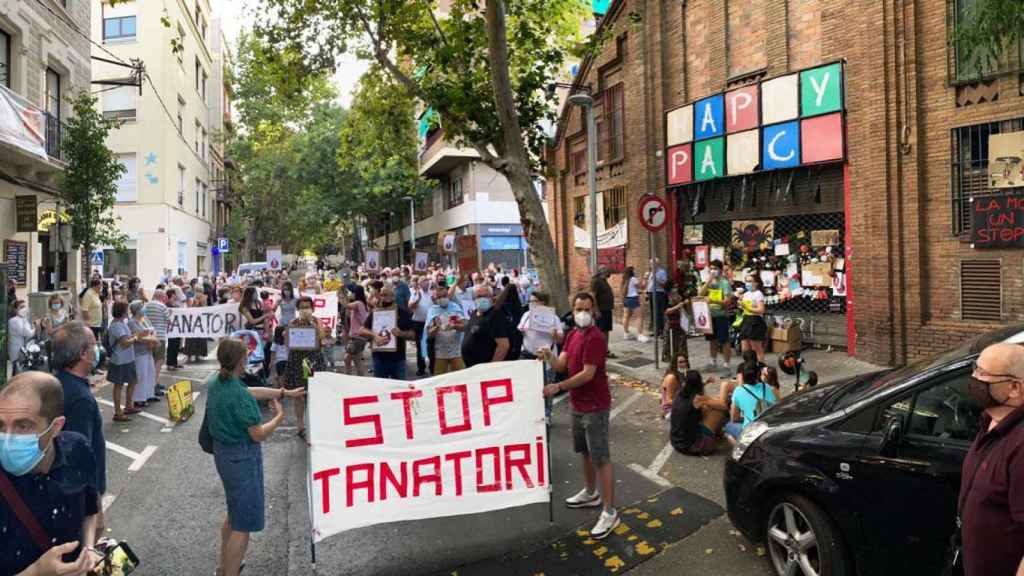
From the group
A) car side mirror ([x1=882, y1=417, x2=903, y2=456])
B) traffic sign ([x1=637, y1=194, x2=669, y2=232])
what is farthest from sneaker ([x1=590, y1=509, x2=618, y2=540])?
traffic sign ([x1=637, y1=194, x2=669, y2=232])

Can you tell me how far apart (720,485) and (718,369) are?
5964 millimetres

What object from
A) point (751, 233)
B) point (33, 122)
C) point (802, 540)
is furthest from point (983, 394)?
point (33, 122)

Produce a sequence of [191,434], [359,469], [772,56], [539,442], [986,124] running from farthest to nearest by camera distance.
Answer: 1. [772,56]
2. [986,124]
3. [191,434]
4. [539,442]
5. [359,469]

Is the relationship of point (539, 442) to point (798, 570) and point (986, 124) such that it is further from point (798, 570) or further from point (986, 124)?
point (986, 124)

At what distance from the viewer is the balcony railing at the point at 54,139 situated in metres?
16.9

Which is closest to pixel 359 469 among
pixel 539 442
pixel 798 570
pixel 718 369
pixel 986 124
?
pixel 539 442

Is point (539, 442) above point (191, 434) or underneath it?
above

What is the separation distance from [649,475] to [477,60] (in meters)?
11.6

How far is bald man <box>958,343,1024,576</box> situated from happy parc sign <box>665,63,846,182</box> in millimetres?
10792

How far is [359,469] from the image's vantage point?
16.6ft

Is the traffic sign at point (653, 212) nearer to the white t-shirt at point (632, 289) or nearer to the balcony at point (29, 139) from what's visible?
the white t-shirt at point (632, 289)

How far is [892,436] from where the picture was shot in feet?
12.9

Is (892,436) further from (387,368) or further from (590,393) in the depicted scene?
(387,368)

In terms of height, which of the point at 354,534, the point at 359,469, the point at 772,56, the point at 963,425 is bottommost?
the point at 354,534
